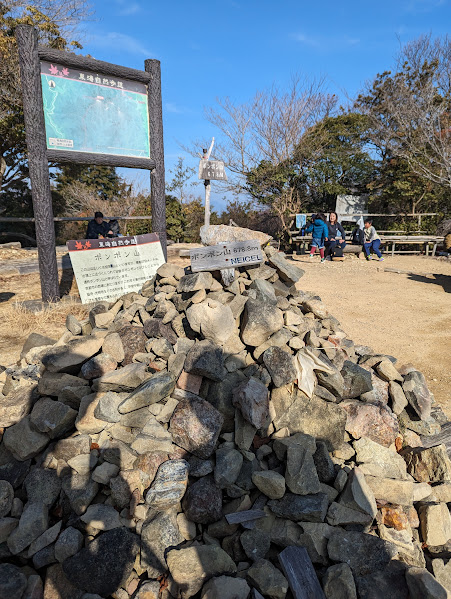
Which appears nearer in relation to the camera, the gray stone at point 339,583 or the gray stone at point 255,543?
the gray stone at point 339,583

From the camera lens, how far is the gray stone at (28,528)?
2324mm

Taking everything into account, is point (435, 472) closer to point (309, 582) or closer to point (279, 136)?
point (309, 582)

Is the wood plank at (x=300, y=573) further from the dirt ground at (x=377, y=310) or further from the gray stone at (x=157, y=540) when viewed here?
the dirt ground at (x=377, y=310)

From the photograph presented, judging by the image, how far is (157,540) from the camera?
92.6 inches

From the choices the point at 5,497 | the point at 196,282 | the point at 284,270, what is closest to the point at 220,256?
the point at 196,282

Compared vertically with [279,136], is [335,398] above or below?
below

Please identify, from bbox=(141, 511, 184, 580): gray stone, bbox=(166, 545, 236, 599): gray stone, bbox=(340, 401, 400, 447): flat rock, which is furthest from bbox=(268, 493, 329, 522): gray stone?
bbox=(340, 401, 400, 447): flat rock

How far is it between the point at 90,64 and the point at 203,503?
19.7 feet

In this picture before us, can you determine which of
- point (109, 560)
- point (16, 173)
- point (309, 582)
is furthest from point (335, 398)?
point (16, 173)

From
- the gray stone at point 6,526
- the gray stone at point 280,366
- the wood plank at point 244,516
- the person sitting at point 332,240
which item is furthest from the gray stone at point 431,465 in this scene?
the person sitting at point 332,240

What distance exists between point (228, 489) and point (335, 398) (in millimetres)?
1262

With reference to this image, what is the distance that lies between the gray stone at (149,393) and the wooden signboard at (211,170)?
6763mm

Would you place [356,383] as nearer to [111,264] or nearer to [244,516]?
[244,516]

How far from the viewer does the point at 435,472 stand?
117 inches
